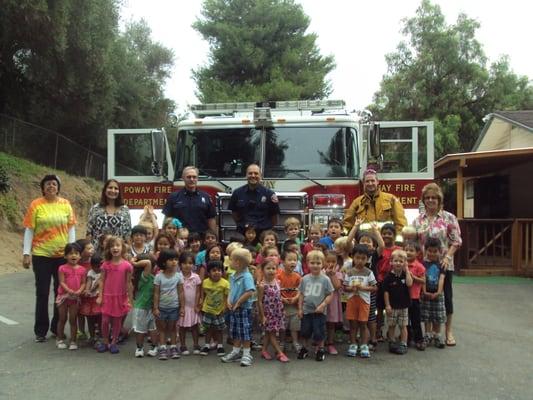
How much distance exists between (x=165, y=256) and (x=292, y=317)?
1.40 meters

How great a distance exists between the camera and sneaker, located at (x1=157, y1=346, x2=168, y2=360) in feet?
18.7

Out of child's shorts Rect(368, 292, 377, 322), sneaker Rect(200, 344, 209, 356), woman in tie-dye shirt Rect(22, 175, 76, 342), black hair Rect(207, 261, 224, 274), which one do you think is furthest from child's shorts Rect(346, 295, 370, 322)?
woman in tie-dye shirt Rect(22, 175, 76, 342)

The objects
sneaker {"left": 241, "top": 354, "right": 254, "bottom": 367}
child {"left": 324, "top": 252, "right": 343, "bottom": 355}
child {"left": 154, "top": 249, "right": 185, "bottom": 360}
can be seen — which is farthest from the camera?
child {"left": 324, "top": 252, "right": 343, "bottom": 355}

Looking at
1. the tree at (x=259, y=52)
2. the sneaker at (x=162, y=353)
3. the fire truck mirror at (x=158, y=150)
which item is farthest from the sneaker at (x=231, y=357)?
the tree at (x=259, y=52)

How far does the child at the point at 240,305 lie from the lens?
5641 mm

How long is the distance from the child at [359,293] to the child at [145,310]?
6.36ft

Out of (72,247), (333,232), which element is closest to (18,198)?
(72,247)

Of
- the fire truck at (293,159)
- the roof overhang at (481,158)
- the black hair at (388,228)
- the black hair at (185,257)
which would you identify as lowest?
the black hair at (185,257)

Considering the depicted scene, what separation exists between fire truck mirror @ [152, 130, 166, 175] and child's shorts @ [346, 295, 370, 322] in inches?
146

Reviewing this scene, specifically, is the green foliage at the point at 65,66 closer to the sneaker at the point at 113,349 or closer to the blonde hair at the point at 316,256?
the sneaker at the point at 113,349

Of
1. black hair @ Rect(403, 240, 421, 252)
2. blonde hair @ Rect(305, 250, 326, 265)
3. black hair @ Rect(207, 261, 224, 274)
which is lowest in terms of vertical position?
black hair @ Rect(207, 261, 224, 274)

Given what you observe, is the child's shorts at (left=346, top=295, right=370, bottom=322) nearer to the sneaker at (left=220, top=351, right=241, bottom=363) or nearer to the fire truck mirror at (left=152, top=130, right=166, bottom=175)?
the sneaker at (left=220, top=351, right=241, bottom=363)

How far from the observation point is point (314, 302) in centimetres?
580

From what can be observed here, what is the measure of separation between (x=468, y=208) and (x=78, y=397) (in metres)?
20.0
